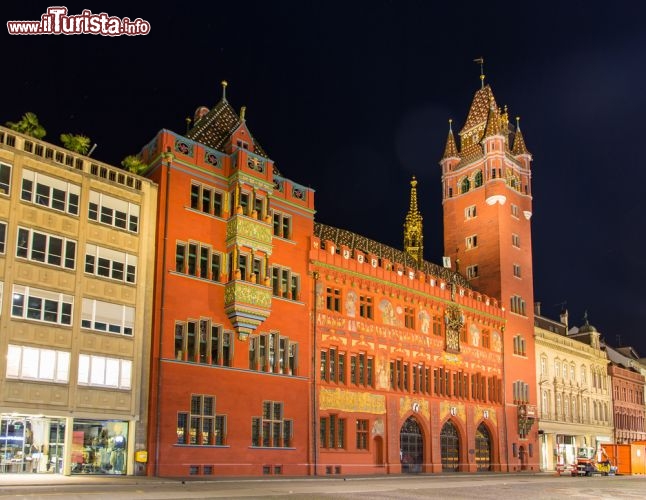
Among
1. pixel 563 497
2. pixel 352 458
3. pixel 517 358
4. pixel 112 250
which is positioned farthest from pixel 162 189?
pixel 517 358

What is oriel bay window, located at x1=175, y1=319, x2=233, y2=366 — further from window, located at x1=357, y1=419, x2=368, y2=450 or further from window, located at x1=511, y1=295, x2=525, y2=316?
window, located at x1=511, y1=295, x2=525, y2=316

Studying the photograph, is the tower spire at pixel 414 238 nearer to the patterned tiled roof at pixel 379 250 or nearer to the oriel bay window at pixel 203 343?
the patterned tiled roof at pixel 379 250

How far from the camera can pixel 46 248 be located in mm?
37781

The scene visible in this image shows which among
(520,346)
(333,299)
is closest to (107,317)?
(333,299)

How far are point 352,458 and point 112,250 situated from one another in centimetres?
2216

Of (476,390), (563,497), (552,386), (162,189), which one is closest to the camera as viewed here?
(563,497)

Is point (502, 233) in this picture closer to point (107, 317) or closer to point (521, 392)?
point (521, 392)

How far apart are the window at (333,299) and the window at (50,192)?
1929 centimetres

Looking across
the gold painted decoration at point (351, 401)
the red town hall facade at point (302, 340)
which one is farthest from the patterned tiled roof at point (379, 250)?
the gold painted decoration at point (351, 401)

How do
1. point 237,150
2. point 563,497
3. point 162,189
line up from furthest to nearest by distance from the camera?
point 237,150
point 162,189
point 563,497

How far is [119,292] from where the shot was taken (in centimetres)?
4047

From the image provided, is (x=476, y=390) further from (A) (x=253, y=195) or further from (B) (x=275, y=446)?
(A) (x=253, y=195)

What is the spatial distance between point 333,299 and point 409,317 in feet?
29.6

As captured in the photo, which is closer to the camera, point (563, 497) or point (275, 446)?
point (563, 497)
